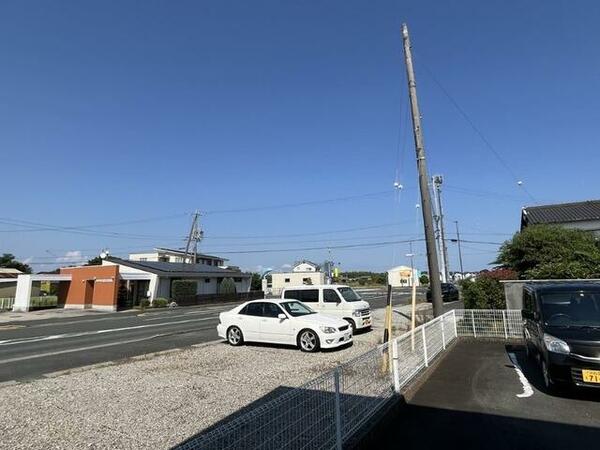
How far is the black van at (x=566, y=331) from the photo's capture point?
20.1 ft

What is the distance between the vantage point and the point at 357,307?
15.5m

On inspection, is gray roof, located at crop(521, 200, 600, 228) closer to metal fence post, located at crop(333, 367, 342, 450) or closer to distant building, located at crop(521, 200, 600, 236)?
distant building, located at crop(521, 200, 600, 236)

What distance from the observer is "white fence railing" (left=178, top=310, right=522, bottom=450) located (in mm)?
3715

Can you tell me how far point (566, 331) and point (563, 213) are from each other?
24.4 meters

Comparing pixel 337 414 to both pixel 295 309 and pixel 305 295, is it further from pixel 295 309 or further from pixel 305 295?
pixel 305 295

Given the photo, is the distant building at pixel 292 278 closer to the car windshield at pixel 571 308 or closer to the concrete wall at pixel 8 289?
the concrete wall at pixel 8 289

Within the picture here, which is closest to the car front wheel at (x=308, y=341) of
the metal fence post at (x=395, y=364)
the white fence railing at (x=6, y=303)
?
the metal fence post at (x=395, y=364)

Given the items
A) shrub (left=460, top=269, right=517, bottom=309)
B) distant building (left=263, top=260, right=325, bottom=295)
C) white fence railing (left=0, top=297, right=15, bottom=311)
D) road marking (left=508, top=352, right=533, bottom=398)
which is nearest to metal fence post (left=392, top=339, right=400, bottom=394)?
road marking (left=508, top=352, right=533, bottom=398)

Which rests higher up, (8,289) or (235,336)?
(8,289)

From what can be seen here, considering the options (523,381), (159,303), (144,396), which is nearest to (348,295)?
(523,381)

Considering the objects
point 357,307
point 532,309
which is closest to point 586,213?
point 357,307

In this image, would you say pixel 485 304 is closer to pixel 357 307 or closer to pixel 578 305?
pixel 357 307

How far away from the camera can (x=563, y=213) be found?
2744 cm

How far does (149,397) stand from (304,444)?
12.2 ft
